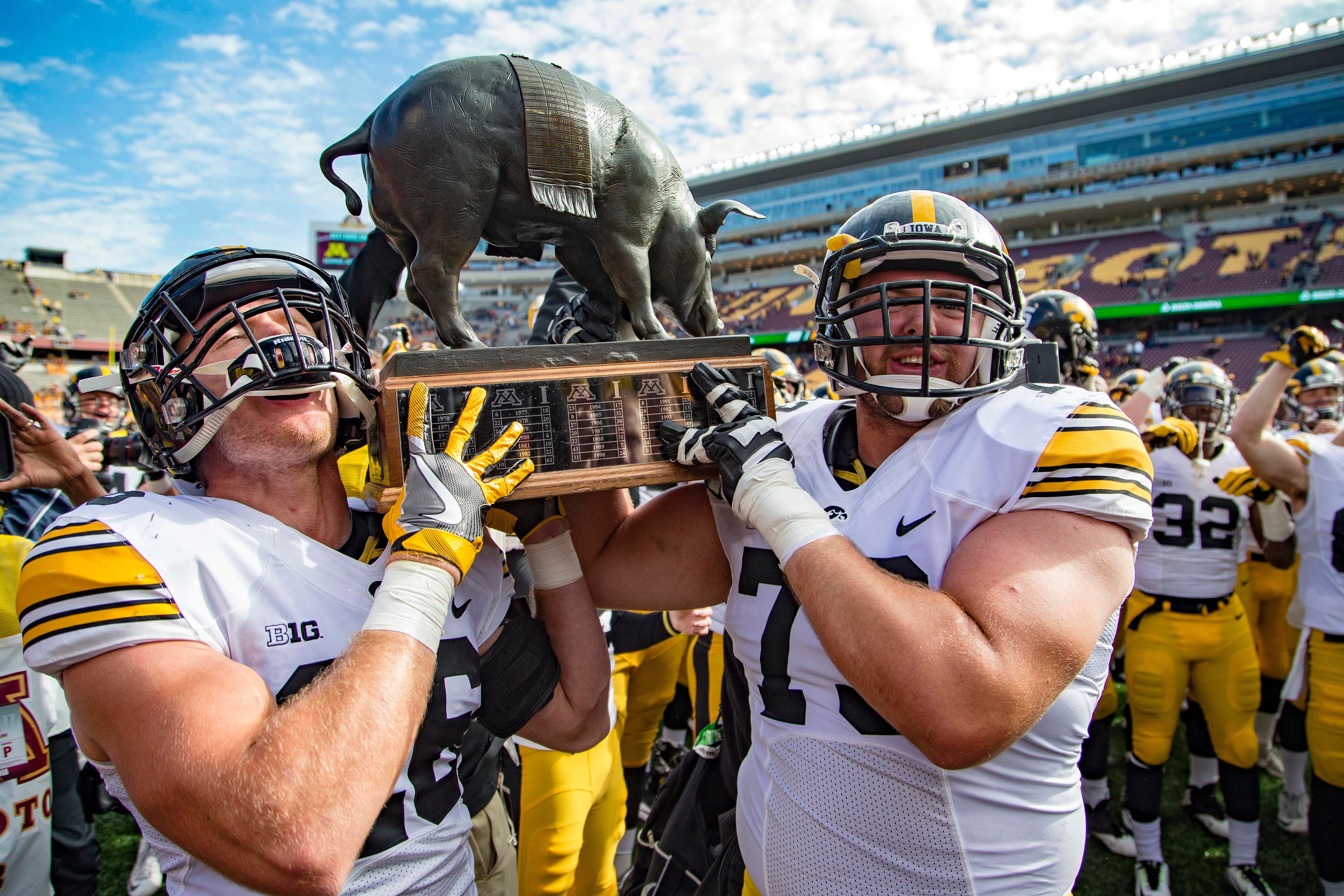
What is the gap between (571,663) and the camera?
5.68 feet

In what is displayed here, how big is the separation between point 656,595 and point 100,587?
44.0 inches

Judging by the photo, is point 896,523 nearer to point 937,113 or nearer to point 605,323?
point 605,323

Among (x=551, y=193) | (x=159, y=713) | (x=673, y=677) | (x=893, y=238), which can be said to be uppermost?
(x=551, y=193)

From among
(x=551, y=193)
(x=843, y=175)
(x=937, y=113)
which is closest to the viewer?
(x=551, y=193)

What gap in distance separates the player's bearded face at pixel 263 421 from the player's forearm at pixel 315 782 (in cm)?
53

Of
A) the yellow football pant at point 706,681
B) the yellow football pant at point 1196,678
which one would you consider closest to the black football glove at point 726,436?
the yellow football pant at point 706,681

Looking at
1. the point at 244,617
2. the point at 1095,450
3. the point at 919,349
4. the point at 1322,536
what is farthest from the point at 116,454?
the point at 1322,536

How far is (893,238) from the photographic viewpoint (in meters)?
1.54

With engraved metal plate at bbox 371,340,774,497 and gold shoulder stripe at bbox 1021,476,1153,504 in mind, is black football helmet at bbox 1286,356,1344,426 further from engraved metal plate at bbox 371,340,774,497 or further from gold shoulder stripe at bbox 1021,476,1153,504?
engraved metal plate at bbox 371,340,774,497

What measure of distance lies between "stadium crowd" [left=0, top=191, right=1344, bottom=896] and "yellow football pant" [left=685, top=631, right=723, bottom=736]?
1.22m

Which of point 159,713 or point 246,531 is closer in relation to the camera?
point 159,713

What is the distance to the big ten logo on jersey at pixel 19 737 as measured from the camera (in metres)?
2.19

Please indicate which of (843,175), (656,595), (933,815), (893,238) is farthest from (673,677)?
(843,175)

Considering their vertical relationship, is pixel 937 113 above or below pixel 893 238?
above
